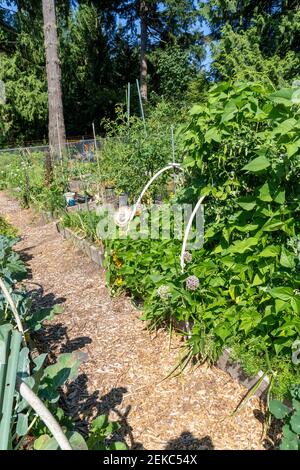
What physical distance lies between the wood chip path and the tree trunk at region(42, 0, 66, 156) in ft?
19.3

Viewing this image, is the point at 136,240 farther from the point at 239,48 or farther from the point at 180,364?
the point at 239,48

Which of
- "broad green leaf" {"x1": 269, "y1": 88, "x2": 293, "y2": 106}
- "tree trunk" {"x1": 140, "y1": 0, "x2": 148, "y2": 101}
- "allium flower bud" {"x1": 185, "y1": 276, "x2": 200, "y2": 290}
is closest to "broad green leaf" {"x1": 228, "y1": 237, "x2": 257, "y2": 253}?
"allium flower bud" {"x1": 185, "y1": 276, "x2": 200, "y2": 290}

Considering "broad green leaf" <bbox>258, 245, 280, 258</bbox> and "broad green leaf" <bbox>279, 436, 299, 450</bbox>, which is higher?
"broad green leaf" <bbox>258, 245, 280, 258</bbox>

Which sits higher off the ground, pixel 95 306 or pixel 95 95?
pixel 95 95

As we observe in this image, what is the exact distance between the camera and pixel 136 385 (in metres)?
2.06

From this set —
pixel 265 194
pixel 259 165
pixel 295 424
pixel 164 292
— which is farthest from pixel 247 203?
pixel 295 424

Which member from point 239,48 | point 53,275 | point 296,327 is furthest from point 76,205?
point 239,48

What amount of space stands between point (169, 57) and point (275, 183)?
17.2 m

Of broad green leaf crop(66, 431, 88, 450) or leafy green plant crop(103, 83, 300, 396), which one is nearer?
broad green leaf crop(66, 431, 88, 450)

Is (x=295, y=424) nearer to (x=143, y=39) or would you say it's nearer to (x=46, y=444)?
(x=46, y=444)

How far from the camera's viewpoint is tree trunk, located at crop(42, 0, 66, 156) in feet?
26.4

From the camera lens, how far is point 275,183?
177cm

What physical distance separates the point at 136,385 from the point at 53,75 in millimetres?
8112

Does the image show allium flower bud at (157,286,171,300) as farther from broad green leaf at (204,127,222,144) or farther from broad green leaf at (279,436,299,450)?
broad green leaf at (279,436,299,450)
